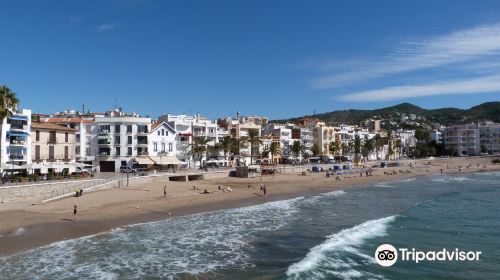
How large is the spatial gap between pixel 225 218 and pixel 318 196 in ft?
62.2

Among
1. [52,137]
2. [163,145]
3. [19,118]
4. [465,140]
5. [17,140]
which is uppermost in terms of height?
[19,118]

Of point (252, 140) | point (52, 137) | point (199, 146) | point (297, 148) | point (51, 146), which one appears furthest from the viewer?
point (297, 148)

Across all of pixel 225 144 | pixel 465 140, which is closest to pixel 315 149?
pixel 225 144

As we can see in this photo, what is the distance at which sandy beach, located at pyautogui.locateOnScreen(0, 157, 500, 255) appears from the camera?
26703 millimetres

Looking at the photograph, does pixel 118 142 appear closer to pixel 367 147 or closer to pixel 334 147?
pixel 334 147

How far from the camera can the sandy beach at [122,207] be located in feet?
87.6

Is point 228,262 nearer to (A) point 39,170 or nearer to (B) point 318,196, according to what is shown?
(B) point 318,196

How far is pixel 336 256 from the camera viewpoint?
71.2ft

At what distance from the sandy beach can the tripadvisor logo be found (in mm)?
16792

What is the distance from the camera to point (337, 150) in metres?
119

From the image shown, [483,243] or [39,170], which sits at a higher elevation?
[39,170]

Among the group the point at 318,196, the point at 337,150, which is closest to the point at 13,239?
the point at 318,196

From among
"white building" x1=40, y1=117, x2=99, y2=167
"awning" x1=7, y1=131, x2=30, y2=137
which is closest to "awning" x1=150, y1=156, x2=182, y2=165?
"white building" x1=40, y1=117, x2=99, y2=167

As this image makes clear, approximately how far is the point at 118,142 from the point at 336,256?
5283cm
